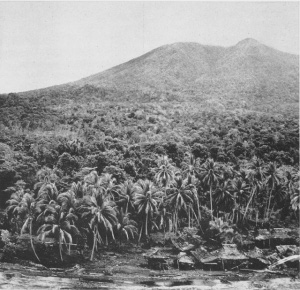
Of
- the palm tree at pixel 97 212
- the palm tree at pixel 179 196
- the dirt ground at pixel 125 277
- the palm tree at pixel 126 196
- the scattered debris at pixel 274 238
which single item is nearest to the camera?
the dirt ground at pixel 125 277

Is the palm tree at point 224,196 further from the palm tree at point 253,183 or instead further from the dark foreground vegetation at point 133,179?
the palm tree at point 253,183

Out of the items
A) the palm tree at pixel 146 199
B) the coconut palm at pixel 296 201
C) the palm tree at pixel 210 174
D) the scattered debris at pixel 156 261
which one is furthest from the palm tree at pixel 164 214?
the coconut palm at pixel 296 201

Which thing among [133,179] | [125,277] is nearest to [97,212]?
[125,277]

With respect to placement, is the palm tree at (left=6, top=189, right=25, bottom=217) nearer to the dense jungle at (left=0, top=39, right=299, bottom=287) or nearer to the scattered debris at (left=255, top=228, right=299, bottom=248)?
the dense jungle at (left=0, top=39, right=299, bottom=287)

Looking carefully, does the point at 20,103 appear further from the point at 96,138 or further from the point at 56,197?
the point at 56,197

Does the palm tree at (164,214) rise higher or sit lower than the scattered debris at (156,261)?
higher

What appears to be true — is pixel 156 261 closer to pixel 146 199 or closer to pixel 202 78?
→ pixel 146 199
